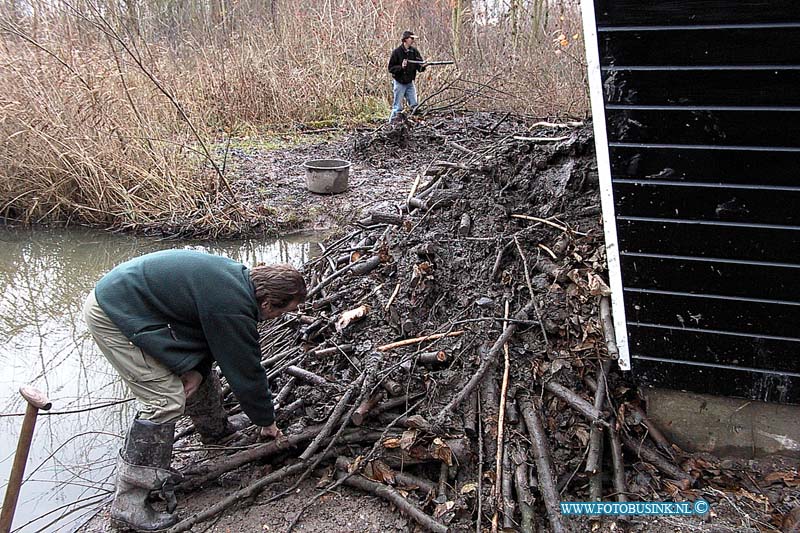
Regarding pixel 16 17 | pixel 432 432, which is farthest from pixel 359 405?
pixel 16 17

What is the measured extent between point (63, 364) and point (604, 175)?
507cm

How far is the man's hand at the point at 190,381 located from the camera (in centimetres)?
353

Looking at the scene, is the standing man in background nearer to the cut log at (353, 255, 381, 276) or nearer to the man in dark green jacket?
the cut log at (353, 255, 381, 276)

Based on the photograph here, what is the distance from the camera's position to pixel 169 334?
3.28 m

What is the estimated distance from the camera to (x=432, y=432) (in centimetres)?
342

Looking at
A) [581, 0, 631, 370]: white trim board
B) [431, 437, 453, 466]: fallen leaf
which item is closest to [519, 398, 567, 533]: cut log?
[431, 437, 453, 466]: fallen leaf

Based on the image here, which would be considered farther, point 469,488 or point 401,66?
point 401,66

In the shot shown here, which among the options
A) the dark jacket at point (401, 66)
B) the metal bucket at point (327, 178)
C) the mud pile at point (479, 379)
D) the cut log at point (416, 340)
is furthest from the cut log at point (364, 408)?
the dark jacket at point (401, 66)

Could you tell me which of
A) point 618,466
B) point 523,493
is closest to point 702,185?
point 618,466

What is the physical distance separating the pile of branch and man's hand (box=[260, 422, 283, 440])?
0.04m

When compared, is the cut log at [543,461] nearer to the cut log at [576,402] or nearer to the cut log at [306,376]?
the cut log at [576,402]

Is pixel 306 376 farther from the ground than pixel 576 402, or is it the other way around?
pixel 306 376

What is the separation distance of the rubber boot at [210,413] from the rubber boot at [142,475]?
0.38 meters

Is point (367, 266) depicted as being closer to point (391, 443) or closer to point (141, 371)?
point (391, 443)
